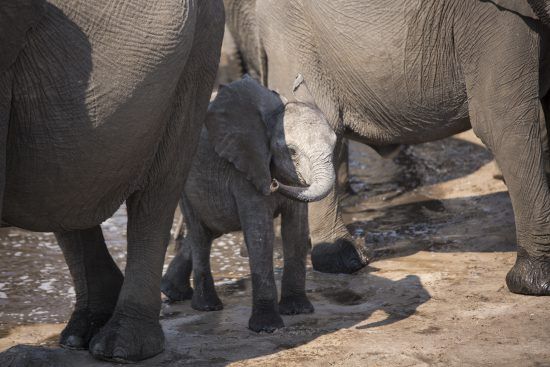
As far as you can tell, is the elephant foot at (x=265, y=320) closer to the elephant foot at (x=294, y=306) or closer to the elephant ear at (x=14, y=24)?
the elephant foot at (x=294, y=306)

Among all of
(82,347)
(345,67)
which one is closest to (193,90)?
(82,347)

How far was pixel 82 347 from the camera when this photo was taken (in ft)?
17.4

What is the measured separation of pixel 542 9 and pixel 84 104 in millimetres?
2590

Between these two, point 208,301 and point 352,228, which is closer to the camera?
point 208,301

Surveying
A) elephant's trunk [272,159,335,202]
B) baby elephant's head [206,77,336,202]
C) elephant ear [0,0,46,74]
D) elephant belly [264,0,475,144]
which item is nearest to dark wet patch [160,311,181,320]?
baby elephant's head [206,77,336,202]

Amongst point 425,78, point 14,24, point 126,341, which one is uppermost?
point 14,24

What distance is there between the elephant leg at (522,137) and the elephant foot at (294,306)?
1.10 meters

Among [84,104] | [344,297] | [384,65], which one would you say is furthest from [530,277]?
[84,104]

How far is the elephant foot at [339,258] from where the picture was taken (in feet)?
22.5

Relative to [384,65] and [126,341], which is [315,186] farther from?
[384,65]

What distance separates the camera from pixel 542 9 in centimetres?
588

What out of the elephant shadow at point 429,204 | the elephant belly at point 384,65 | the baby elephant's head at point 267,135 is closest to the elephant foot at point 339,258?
the elephant shadow at point 429,204

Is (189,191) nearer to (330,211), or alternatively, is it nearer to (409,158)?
(330,211)

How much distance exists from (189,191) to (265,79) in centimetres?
177
